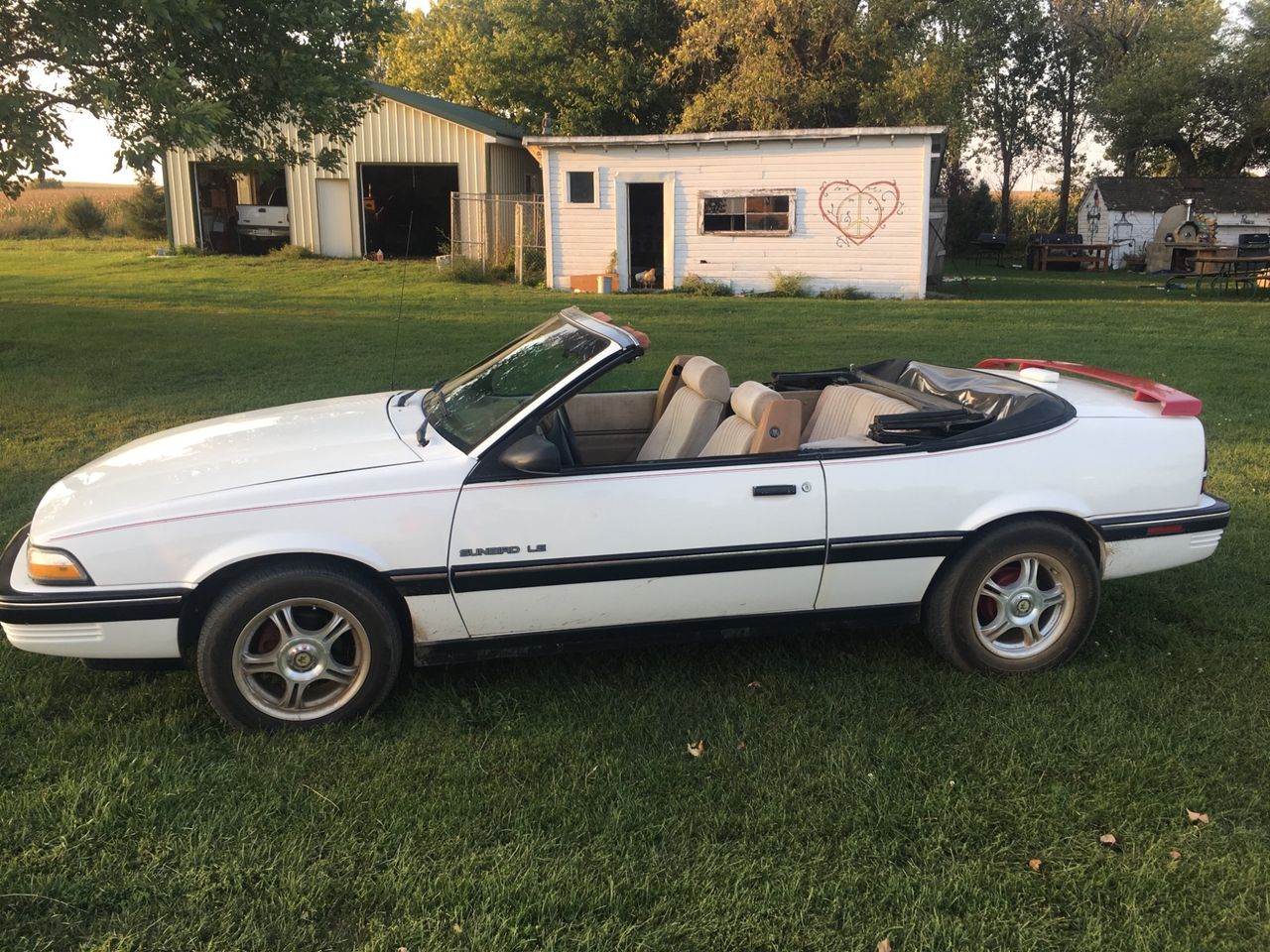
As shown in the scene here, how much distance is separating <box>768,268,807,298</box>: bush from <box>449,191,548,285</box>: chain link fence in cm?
522

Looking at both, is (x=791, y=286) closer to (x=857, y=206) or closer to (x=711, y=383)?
(x=857, y=206)

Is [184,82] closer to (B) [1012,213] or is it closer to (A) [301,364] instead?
(A) [301,364]

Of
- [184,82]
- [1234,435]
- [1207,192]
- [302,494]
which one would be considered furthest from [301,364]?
[1207,192]

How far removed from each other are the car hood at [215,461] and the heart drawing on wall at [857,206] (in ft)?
56.1

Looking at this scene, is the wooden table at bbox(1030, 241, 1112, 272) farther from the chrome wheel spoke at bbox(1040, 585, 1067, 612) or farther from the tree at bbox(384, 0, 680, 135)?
the chrome wheel spoke at bbox(1040, 585, 1067, 612)

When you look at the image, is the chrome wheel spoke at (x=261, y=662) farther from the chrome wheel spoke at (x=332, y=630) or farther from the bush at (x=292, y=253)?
the bush at (x=292, y=253)

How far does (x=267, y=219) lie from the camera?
88.8 ft

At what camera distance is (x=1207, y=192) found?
34.1m

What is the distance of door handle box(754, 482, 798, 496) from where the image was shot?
3.56 metres

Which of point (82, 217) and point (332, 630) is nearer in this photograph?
point (332, 630)

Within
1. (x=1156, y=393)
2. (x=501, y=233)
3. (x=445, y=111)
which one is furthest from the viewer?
(x=445, y=111)

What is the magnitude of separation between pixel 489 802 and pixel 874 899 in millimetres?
1197

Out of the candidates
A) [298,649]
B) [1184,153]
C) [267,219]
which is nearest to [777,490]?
[298,649]

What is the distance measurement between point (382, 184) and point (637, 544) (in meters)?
26.2
